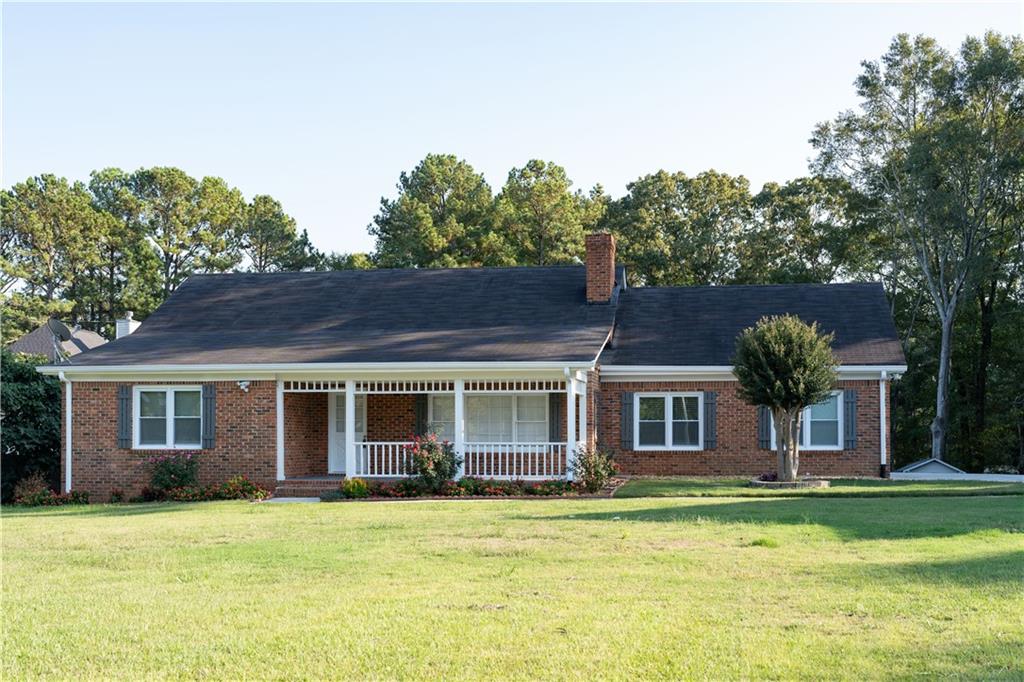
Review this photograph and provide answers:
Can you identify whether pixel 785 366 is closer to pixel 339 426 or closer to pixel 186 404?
pixel 339 426

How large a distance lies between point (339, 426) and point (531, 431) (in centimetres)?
415

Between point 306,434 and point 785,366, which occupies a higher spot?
point 785,366

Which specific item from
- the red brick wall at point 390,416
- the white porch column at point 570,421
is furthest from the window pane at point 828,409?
the red brick wall at point 390,416

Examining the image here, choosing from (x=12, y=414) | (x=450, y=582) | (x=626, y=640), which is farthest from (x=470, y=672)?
(x=12, y=414)

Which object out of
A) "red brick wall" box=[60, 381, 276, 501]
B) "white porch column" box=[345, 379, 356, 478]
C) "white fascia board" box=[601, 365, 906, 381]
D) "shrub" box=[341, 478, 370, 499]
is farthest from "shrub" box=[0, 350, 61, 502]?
"white fascia board" box=[601, 365, 906, 381]

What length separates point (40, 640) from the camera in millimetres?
7832

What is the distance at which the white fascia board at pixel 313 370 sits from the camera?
20562mm

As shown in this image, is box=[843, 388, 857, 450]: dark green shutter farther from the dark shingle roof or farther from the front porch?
the front porch

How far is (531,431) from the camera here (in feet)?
76.8

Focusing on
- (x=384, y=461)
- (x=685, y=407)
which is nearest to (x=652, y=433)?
(x=685, y=407)

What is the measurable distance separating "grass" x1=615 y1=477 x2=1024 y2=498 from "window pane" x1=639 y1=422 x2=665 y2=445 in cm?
221

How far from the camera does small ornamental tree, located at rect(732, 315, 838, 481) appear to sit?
773 inches

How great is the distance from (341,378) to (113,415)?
15.3 feet

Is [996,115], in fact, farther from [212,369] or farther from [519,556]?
[519,556]
